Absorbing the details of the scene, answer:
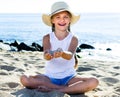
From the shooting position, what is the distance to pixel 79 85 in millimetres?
4523

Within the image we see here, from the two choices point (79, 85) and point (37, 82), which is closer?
point (79, 85)

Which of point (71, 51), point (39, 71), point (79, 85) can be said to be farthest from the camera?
point (39, 71)

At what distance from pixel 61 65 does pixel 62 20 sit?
664mm

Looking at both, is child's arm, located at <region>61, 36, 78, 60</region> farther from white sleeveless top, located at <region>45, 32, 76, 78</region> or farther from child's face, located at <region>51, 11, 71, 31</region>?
child's face, located at <region>51, 11, 71, 31</region>

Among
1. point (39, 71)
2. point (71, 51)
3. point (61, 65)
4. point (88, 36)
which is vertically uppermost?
point (71, 51)

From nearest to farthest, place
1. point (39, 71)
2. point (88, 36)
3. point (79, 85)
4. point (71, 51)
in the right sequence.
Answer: point (79, 85) → point (71, 51) → point (39, 71) → point (88, 36)

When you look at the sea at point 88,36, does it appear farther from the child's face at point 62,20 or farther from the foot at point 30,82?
the foot at point 30,82

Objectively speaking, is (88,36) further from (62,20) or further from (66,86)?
(66,86)

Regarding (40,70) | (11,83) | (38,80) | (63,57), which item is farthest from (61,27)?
(40,70)

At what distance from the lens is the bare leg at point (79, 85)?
177 inches

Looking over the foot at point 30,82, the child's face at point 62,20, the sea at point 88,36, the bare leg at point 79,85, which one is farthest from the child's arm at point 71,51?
the sea at point 88,36

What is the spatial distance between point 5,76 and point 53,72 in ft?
3.40

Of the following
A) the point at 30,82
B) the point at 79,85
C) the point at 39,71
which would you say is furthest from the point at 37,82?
the point at 39,71

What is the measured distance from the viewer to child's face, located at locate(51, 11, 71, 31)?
466 cm
